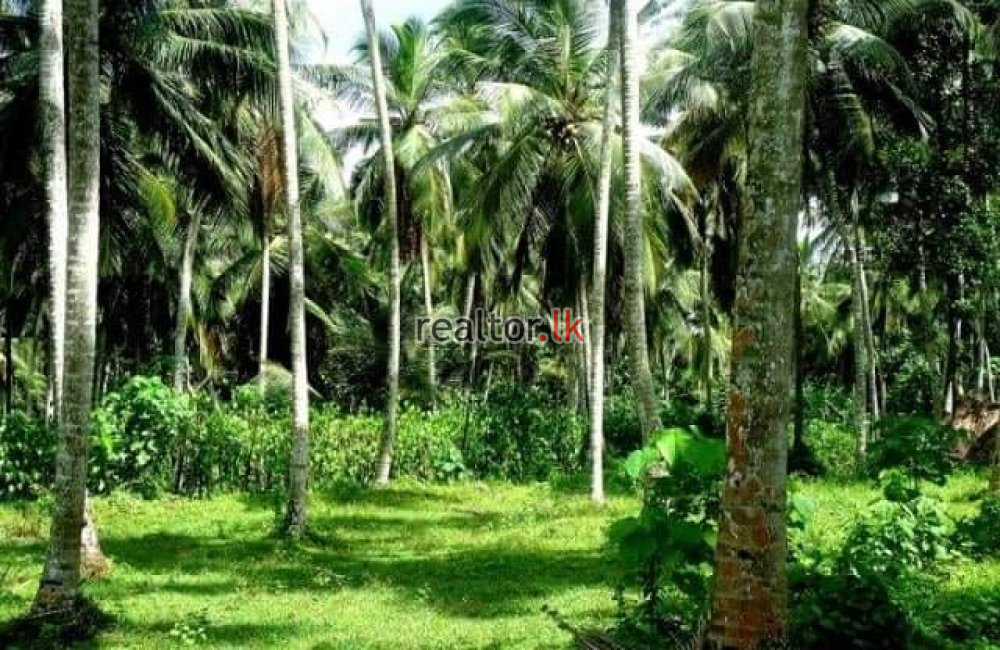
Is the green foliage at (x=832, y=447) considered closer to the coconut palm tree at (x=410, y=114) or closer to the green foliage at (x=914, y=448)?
the coconut palm tree at (x=410, y=114)

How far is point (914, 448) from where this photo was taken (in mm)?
7602

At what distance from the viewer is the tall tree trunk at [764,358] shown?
457 cm

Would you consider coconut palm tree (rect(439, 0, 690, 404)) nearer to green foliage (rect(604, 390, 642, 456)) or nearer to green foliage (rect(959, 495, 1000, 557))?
green foliage (rect(604, 390, 642, 456))

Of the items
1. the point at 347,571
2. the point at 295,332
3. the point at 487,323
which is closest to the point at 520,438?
the point at 295,332

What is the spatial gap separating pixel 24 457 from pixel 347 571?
6650 mm

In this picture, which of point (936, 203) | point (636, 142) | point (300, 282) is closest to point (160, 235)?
point (300, 282)

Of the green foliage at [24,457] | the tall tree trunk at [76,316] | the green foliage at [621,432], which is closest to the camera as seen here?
the tall tree trunk at [76,316]

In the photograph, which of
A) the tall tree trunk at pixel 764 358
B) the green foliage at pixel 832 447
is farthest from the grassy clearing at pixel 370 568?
the green foliage at pixel 832 447

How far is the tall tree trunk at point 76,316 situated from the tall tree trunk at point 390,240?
25.0ft

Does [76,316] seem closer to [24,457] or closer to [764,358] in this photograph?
[764,358]

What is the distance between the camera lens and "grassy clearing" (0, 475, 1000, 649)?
24.6 feet

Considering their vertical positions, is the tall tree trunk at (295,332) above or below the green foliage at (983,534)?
above

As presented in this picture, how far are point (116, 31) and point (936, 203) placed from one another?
13749 mm

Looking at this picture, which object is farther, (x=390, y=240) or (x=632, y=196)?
(x=390, y=240)
